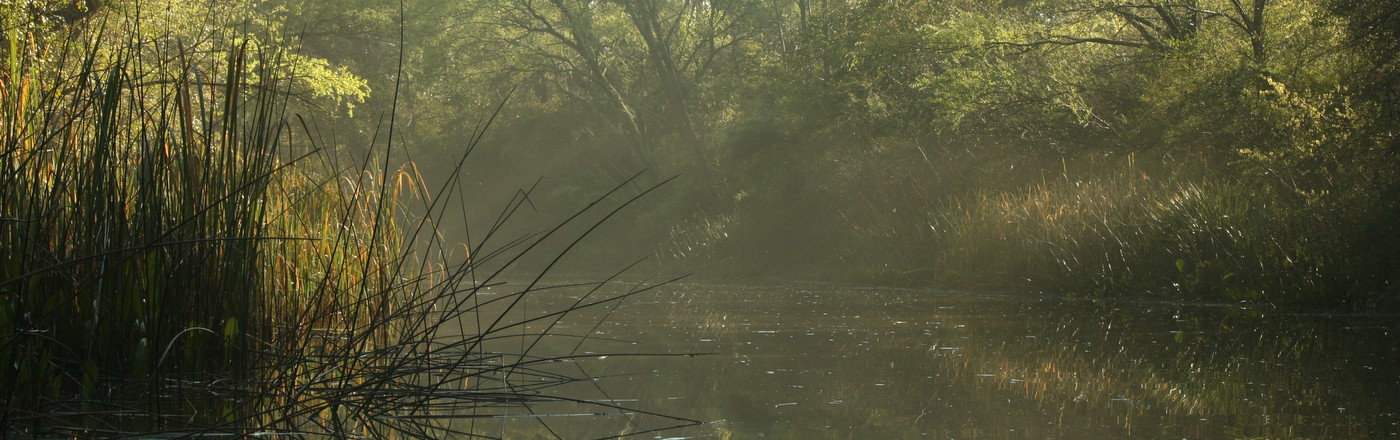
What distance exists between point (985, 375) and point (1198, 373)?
3.44ft

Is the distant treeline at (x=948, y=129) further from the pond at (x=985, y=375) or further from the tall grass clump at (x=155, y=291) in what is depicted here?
the pond at (x=985, y=375)

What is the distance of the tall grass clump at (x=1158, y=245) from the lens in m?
10.4

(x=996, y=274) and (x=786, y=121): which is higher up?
(x=786, y=121)

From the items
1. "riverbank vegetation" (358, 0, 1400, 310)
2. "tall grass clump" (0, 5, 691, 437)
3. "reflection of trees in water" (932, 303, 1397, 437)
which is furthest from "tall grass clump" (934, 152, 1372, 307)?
"tall grass clump" (0, 5, 691, 437)

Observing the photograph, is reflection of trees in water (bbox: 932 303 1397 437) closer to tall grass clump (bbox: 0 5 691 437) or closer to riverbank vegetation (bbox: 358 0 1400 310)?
riverbank vegetation (bbox: 358 0 1400 310)

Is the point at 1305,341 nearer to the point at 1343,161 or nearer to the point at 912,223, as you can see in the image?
the point at 1343,161

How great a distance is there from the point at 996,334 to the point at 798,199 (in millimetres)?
13627

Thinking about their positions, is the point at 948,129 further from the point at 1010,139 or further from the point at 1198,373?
the point at 1198,373

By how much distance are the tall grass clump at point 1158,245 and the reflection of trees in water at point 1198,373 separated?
108 centimetres

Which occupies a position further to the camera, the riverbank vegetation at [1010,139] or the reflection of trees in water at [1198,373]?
the riverbank vegetation at [1010,139]

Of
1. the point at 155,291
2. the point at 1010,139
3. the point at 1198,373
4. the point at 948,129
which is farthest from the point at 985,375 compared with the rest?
the point at 948,129

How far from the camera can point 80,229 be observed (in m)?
3.75

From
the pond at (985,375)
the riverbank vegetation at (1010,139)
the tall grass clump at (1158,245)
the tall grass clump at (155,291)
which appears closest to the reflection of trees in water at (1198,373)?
the pond at (985,375)

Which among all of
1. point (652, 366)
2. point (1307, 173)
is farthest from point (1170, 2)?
point (652, 366)
